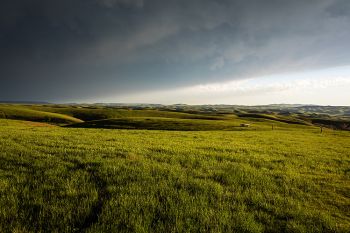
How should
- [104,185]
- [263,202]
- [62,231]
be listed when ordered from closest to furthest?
[62,231], [263,202], [104,185]

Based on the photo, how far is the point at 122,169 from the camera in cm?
1084

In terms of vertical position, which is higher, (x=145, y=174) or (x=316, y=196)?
(x=145, y=174)

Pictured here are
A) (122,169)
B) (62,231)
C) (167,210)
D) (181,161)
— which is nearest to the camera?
(62,231)

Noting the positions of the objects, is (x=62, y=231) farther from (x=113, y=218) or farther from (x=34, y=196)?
(x=34, y=196)

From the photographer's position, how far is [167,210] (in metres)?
7.23

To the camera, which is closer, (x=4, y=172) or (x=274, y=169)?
(x=4, y=172)

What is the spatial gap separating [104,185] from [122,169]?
6.33 feet

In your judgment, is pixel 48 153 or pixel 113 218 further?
pixel 48 153

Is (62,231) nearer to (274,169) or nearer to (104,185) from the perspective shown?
(104,185)

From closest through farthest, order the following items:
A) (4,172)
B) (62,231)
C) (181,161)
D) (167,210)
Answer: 1. (62,231)
2. (167,210)
3. (4,172)
4. (181,161)

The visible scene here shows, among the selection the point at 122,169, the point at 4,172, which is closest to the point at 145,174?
the point at 122,169

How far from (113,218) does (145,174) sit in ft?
11.8

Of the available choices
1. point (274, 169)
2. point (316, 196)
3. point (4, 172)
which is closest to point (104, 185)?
point (4, 172)

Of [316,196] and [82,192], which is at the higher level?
[82,192]
